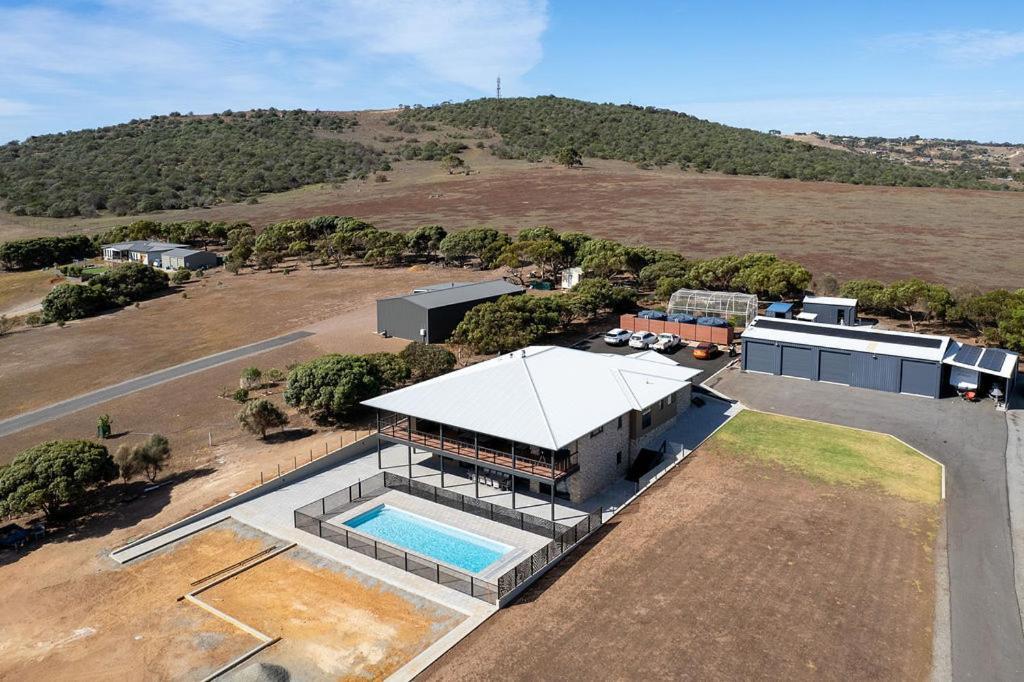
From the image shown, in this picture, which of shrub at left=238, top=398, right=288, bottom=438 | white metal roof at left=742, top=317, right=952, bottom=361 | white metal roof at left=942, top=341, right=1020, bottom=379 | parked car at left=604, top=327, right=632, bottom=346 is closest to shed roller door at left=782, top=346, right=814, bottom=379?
white metal roof at left=742, top=317, right=952, bottom=361

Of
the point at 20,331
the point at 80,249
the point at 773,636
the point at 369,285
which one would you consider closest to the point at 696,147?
the point at 369,285

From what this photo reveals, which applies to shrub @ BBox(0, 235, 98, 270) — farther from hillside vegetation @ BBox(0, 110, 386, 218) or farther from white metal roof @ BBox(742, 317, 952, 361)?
white metal roof @ BBox(742, 317, 952, 361)

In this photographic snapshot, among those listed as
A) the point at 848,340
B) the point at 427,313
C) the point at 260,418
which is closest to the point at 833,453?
the point at 848,340

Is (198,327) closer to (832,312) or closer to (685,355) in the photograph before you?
(685,355)

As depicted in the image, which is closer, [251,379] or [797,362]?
[797,362]

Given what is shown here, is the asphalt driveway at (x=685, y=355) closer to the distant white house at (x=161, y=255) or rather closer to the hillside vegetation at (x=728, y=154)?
the distant white house at (x=161, y=255)

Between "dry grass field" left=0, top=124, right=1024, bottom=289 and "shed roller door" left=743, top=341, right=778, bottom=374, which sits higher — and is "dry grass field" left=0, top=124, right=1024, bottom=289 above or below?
above

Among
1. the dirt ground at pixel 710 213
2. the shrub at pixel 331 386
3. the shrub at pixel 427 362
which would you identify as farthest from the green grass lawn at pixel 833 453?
the dirt ground at pixel 710 213
